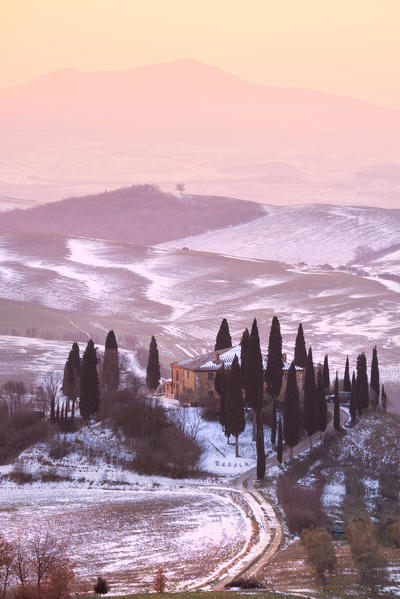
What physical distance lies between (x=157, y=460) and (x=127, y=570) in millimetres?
27859

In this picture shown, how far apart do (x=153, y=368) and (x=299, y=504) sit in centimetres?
3480

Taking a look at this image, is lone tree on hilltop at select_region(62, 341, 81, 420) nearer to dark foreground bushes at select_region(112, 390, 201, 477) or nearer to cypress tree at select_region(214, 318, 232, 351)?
dark foreground bushes at select_region(112, 390, 201, 477)

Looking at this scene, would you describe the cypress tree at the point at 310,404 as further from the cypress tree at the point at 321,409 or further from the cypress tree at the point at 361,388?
the cypress tree at the point at 361,388

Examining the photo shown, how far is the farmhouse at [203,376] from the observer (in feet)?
298

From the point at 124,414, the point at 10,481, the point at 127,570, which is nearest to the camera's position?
the point at 127,570

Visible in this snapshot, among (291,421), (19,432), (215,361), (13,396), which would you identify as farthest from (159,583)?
(13,396)

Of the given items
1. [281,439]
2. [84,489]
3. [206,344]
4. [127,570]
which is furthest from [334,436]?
[206,344]

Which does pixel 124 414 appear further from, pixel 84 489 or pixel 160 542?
pixel 160 542

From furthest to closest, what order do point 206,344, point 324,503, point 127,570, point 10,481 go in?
point 206,344 < point 10,481 < point 324,503 < point 127,570

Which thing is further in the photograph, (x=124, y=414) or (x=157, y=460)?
(x=124, y=414)

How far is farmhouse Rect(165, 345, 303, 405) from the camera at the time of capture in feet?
298

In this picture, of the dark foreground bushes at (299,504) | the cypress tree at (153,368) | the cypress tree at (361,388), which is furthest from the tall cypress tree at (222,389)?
the cypress tree at (361,388)

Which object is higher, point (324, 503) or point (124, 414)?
point (124, 414)

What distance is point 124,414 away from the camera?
270ft
